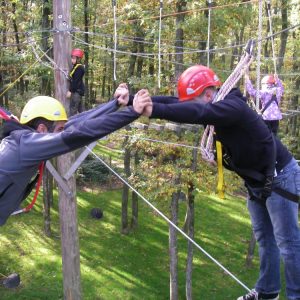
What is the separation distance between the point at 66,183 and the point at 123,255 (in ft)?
22.5

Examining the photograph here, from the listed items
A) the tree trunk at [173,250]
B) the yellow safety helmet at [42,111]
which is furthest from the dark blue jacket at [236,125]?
the tree trunk at [173,250]

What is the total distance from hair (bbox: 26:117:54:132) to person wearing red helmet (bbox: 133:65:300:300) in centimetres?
75

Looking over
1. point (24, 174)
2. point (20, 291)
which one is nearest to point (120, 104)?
point (24, 174)

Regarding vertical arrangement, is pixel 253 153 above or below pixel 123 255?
above

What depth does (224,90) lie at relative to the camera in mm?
2410

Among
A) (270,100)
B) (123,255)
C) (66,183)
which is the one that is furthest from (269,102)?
(123,255)

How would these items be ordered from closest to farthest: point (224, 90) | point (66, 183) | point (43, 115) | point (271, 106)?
point (224, 90) < point (43, 115) < point (271, 106) < point (66, 183)

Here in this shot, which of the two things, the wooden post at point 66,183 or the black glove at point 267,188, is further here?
the wooden post at point 66,183

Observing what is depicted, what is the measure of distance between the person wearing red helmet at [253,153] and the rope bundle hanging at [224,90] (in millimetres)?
57

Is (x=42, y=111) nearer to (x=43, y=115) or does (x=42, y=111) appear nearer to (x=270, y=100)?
(x=43, y=115)

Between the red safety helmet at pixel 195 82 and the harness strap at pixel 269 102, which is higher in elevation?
the red safety helmet at pixel 195 82

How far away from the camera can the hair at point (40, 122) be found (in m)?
2.79

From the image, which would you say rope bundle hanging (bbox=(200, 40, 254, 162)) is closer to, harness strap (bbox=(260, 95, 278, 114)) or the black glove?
the black glove

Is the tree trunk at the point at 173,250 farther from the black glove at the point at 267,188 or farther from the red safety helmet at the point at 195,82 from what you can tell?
the red safety helmet at the point at 195,82
